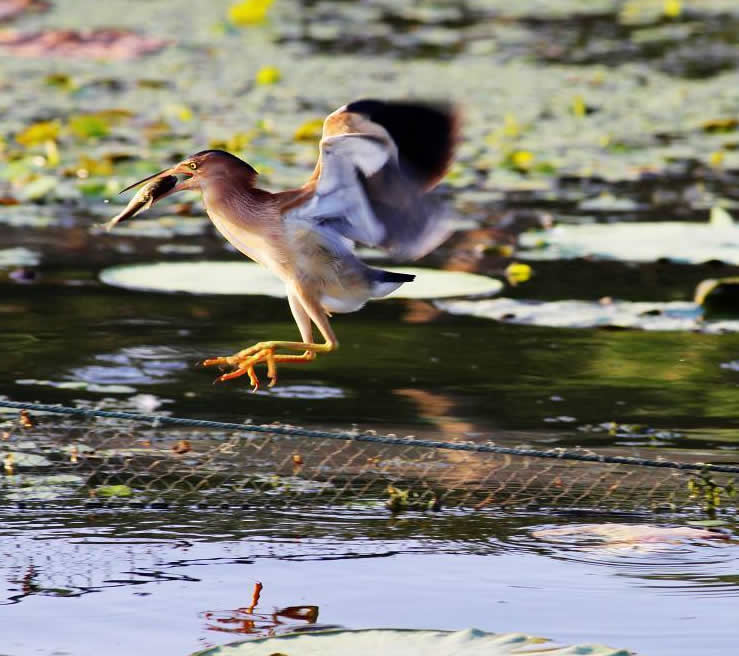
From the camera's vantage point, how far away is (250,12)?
806 inches

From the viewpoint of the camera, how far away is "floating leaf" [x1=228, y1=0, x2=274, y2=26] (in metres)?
20.4

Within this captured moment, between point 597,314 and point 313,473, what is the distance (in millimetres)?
2564

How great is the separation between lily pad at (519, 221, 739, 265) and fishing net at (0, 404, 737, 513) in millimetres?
3333

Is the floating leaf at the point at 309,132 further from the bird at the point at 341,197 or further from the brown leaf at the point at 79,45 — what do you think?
the bird at the point at 341,197

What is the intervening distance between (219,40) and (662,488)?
14.8m

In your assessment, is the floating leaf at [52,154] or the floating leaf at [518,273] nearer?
the floating leaf at [518,273]

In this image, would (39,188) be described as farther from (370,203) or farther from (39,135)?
(370,203)

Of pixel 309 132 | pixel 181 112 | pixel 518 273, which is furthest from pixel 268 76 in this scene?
pixel 518 273

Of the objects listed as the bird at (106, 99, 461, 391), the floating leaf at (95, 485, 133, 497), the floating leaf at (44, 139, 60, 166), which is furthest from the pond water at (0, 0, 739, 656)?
the bird at (106, 99, 461, 391)

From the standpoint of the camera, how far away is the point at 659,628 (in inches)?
174

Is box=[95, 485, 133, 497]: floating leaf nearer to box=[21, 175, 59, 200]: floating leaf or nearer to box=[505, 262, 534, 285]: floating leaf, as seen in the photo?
box=[505, 262, 534, 285]: floating leaf

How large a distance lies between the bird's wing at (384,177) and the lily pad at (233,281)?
3.73 m

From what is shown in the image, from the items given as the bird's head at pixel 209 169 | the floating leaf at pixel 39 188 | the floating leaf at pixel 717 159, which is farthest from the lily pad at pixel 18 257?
the floating leaf at pixel 717 159

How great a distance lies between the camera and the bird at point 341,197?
462 cm
